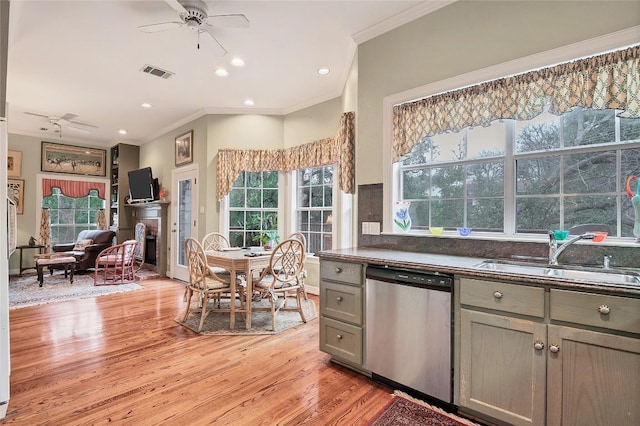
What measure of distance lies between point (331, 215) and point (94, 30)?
3450mm

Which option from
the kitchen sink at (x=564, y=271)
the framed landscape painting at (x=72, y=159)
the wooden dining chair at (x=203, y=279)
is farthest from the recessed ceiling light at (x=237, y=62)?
the framed landscape painting at (x=72, y=159)

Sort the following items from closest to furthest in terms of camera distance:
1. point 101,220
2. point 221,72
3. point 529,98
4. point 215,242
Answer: point 529,98 < point 221,72 < point 215,242 < point 101,220

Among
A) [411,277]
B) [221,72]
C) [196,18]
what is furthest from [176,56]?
[411,277]

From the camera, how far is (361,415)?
1.92 metres

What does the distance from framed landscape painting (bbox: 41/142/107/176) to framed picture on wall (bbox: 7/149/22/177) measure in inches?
14.7

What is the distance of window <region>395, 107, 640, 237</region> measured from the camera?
6.71ft

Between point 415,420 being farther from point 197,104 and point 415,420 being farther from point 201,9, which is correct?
point 197,104

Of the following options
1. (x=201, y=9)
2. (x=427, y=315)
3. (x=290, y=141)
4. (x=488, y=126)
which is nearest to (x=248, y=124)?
(x=290, y=141)

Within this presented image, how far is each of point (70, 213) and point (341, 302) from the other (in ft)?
25.8

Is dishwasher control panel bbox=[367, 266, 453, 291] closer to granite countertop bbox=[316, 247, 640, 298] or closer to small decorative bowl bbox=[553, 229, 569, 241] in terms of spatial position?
granite countertop bbox=[316, 247, 640, 298]

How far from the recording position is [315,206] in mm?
5016

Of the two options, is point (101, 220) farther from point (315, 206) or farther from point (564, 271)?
point (564, 271)

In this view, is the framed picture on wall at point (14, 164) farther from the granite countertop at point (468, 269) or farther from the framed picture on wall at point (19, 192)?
the granite countertop at point (468, 269)

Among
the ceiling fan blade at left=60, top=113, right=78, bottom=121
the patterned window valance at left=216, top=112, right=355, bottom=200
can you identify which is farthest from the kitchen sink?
the ceiling fan blade at left=60, top=113, right=78, bottom=121
